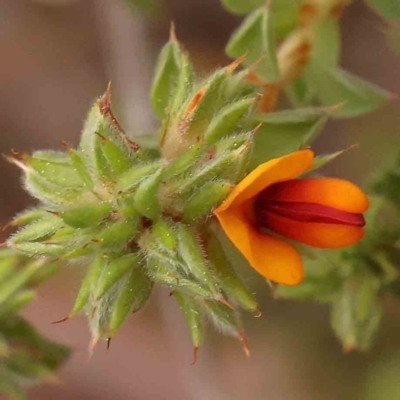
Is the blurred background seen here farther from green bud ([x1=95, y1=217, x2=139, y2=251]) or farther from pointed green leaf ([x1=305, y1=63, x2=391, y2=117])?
green bud ([x1=95, y1=217, x2=139, y2=251])

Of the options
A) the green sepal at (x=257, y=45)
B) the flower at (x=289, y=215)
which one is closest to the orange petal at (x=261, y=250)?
the flower at (x=289, y=215)

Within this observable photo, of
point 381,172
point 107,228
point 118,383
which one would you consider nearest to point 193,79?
point 107,228

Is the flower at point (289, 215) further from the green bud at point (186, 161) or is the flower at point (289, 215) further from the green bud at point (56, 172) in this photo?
the green bud at point (56, 172)

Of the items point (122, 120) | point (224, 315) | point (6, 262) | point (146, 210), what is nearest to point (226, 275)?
point (224, 315)

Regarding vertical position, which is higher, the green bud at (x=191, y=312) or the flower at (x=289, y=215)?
the flower at (x=289, y=215)

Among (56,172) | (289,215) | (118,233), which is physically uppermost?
(56,172)

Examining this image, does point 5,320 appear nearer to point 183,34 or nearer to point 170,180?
point 170,180

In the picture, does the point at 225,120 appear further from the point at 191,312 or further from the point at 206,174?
the point at 191,312

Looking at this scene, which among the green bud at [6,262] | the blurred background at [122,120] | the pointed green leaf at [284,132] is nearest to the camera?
the pointed green leaf at [284,132]

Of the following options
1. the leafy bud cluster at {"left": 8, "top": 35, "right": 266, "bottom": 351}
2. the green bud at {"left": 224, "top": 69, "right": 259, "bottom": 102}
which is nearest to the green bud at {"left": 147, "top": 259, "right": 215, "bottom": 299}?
the leafy bud cluster at {"left": 8, "top": 35, "right": 266, "bottom": 351}
